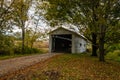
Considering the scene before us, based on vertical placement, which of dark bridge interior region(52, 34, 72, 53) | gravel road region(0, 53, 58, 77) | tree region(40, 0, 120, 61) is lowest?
gravel road region(0, 53, 58, 77)

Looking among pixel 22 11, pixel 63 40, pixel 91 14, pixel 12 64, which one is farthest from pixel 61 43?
pixel 12 64

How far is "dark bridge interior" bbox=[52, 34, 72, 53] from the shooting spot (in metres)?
35.2

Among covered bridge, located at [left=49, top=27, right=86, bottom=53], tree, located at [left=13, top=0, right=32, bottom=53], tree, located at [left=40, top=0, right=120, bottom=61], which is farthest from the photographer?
covered bridge, located at [left=49, top=27, right=86, bottom=53]

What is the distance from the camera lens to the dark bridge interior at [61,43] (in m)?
35.2

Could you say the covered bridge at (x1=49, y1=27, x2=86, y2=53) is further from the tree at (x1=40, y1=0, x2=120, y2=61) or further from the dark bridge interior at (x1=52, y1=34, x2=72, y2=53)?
the tree at (x1=40, y1=0, x2=120, y2=61)

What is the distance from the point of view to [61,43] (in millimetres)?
38719

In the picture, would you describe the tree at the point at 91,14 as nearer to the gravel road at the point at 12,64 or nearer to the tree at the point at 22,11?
the tree at the point at 22,11

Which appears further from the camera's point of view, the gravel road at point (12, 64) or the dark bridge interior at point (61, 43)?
the dark bridge interior at point (61, 43)

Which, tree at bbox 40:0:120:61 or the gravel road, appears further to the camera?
tree at bbox 40:0:120:61

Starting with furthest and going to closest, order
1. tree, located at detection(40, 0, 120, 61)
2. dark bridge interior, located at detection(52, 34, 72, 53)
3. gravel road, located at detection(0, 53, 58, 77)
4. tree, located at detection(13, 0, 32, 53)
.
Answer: dark bridge interior, located at detection(52, 34, 72, 53)
tree, located at detection(13, 0, 32, 53)
tree, located at detection(40, 0, 120, 61)
gravel road, located at detection(0, 53, 58, 77)

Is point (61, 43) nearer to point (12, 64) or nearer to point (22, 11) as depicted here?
point (22, 11)

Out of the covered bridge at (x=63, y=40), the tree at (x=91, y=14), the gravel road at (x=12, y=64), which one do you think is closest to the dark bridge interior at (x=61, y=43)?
the covered bridge at (x=63, y=40)

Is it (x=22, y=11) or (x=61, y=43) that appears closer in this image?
(x=22, y=11)

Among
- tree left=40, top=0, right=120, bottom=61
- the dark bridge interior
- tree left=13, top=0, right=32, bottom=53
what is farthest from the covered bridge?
tree left=40, top=0, right=120, bottom=61
